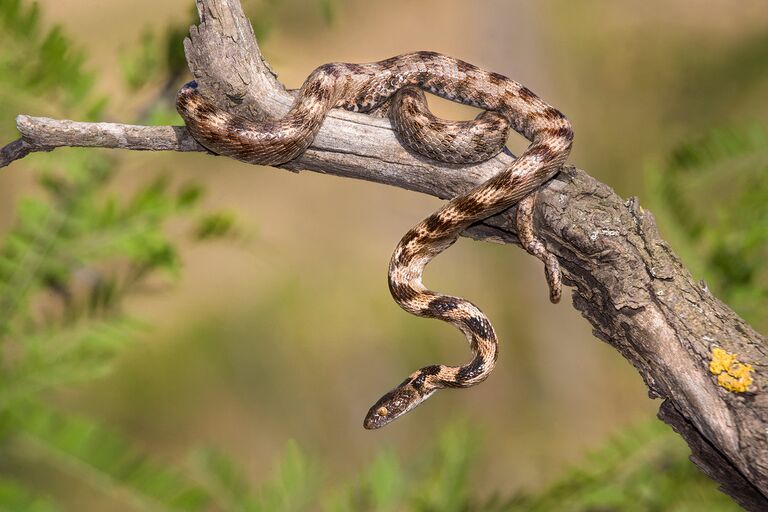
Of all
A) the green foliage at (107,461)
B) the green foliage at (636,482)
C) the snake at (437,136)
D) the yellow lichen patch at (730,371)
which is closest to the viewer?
the yellow lichen patch at (730,371)

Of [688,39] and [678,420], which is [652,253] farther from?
[688,39]

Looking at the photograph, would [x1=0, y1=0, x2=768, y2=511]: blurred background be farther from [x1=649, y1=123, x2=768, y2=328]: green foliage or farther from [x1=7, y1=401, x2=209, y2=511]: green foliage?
[x1=7, y1=401, x2=209, y2=511]: green foliage

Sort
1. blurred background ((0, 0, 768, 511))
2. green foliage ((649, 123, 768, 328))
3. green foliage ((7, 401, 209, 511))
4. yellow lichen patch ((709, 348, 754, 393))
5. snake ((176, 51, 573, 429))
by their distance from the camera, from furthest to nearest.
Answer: blurred background ((0, 0, 768, 511)), green foliage ((649, 123, 768, 328)), green foliage ((7, 401, 209, 511)), snake ((176, 51, 573, 429)), yellow lichen patch ((709, 348, 754, 393))

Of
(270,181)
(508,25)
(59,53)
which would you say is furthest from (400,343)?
(59,53)

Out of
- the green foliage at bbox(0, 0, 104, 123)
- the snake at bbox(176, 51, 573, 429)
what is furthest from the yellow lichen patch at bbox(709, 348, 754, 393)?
the green foliage at bbox(0, 0, 104, 123)

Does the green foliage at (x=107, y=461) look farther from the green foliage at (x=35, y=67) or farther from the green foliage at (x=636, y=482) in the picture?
the green foliage at (x=636, y=482)

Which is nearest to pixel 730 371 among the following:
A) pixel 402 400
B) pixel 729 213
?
pixel 402 400

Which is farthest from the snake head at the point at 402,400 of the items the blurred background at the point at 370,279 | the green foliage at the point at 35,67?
the green foliage at the point at 35,67
